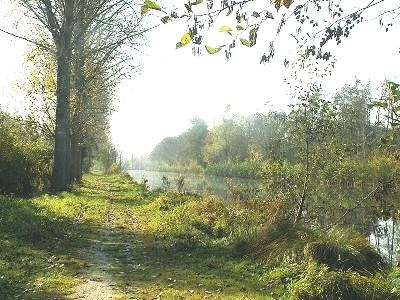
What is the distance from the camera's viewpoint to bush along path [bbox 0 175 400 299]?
730 centimetres

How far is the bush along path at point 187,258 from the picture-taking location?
730cm

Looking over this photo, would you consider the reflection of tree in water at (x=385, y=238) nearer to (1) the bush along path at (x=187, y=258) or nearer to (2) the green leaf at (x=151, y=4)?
(1) the bush along path at (x=187, y=258)

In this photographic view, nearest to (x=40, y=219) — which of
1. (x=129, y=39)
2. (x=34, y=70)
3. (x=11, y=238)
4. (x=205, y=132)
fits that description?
(x=11, y=238)

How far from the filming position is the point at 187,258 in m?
10.0

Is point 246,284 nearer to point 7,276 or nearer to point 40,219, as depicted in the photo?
point 7,276

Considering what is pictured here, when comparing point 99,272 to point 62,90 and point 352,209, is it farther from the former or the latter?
point 62,90

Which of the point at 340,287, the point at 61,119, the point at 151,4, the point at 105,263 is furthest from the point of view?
the point at 61,119

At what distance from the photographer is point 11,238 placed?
10.2 metres

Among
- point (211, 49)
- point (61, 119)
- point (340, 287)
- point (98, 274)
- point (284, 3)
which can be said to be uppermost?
point (61, 119)

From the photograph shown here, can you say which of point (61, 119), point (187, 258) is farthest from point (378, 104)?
point (61, 119)

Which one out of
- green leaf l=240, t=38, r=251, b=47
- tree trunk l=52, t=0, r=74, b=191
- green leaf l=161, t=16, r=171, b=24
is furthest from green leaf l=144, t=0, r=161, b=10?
tree trunk l=52, t=0, r=74, b=191

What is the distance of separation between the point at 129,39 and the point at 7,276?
1492 centimetres

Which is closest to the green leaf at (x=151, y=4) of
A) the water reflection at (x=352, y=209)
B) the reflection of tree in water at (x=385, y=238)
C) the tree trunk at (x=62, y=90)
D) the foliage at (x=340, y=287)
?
the foliage at (x=340, y=287)

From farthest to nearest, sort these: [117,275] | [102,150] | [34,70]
→ [102,150], [34,70], [117,275]
